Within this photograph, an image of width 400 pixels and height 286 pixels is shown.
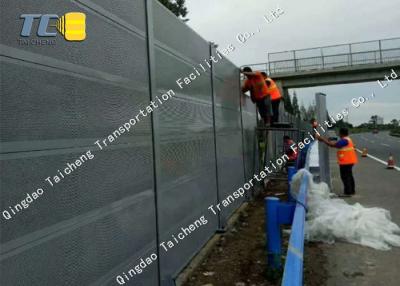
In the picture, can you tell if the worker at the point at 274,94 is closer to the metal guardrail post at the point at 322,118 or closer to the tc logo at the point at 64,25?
the metal guardrail post at the point at 322,118

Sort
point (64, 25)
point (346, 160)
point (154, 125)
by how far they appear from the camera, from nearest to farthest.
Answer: point (64, 25)
point (154, 125)
point (346, 160)

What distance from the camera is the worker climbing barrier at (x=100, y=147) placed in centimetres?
238

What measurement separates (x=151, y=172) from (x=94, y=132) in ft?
3.61

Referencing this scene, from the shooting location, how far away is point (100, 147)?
125 inches

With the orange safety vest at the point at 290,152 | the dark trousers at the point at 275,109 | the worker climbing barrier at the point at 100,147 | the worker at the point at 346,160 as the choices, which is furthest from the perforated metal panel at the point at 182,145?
the orange safety vest at the point at 290,152

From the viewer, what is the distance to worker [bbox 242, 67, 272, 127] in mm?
10148

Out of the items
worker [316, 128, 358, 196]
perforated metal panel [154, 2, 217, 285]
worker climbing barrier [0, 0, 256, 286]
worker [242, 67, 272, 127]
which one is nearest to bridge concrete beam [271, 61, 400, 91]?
worker [316, 128, 358, 196]

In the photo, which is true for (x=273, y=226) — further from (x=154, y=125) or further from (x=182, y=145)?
(x=154, y=125)

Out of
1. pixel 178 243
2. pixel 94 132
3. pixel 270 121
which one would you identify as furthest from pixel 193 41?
pixel 270 121

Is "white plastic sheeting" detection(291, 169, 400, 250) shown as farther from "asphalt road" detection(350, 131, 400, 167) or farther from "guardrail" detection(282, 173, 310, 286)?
"asphalt road" detection(350, 131, 400, 167)

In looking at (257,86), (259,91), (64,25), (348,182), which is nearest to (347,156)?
(348,182)

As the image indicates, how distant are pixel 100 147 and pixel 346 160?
8.95 meters

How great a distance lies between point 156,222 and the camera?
419 cm

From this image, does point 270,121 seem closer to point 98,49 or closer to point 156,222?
point 156,222
